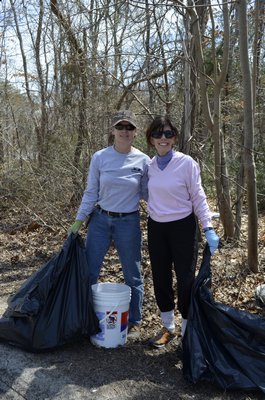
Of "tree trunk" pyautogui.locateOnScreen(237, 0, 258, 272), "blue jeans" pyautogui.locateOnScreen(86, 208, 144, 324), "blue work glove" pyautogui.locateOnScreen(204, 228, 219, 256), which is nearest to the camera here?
"blue work glove" pyautogui.locateOnScreen(204, 228, 219, 256)

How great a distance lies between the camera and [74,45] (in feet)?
21.5

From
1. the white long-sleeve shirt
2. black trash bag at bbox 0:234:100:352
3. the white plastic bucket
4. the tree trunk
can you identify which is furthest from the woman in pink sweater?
the tree trunk

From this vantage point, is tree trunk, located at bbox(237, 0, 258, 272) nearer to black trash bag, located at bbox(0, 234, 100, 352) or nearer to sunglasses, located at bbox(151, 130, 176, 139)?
sunglasses, located at bbox(151, 130, 176, 139)

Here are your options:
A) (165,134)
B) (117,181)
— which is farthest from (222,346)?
(165,134)

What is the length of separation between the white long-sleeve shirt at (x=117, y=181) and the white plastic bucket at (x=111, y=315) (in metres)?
0.65

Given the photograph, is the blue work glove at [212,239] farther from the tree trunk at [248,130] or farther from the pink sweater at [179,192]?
the tree trunk at [248,130]

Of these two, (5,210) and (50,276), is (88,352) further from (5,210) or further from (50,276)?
(5,210)

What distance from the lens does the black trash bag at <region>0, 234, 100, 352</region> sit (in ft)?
10.8

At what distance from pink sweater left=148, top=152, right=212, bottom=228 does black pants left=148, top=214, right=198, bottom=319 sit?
0.07 meters

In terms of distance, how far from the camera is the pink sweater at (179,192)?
10.2 feet

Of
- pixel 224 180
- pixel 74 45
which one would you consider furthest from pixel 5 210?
pixel 224 180

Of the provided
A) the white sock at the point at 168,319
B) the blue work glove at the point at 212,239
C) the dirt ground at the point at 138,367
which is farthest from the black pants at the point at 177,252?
the dirt ground at the point at 138,367

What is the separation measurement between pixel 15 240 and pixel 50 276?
4.29 metres

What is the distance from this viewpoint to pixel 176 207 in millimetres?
3146
